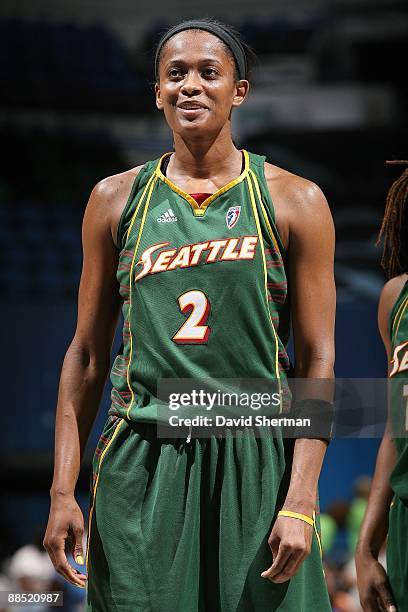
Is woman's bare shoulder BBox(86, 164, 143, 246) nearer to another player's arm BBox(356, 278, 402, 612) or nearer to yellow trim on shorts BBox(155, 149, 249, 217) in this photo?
yellow trim on shorts BBox(155, 149, 249, 217)

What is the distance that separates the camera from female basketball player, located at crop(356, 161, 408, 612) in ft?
8.71

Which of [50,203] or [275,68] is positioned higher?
[275,68]

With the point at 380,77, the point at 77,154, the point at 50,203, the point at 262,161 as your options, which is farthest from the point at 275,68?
the point at 262,161

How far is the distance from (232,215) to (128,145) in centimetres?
718

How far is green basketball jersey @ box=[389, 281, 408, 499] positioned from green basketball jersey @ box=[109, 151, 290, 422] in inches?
22.5

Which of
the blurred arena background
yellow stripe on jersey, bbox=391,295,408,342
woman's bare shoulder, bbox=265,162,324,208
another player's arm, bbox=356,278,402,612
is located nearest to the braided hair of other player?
yellow stripe on jersey, bbox=391,295,408,342

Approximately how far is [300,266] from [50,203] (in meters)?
6.53

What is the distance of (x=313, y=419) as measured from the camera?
2.17m

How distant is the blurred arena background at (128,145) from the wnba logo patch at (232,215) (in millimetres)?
3190

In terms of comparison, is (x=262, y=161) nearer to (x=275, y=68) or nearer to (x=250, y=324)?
(x=250, y=324)

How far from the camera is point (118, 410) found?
225 cm

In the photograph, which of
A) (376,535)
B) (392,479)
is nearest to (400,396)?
(392,479)

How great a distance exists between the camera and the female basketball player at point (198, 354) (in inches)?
83.2

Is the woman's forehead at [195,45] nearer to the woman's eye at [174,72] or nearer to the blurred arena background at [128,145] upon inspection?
the woman's eye at [174,72]
